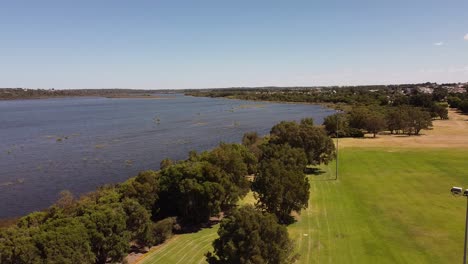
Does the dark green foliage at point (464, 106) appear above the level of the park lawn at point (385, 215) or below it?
above

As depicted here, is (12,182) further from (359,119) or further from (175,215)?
(359,119)

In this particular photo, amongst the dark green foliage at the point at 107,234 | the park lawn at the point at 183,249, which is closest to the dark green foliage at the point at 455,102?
the park lawn at the point at 183,249

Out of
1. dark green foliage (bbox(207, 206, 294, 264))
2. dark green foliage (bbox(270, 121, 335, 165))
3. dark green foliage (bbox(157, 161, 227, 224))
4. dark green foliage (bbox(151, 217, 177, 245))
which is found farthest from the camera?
dark green foliage (bbox(270, 121, 335, 165))

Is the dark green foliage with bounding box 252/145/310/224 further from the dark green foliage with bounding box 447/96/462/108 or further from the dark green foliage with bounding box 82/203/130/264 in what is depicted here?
the dark green foliage with bounding box 447/96/462/108

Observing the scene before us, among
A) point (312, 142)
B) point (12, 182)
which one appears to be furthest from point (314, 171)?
point (12, 182)

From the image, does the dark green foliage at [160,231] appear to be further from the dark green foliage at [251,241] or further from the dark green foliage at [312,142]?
the dark green foliage at [312,142]

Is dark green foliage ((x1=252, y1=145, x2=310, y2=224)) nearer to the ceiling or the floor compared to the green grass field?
nearer to the ceiling

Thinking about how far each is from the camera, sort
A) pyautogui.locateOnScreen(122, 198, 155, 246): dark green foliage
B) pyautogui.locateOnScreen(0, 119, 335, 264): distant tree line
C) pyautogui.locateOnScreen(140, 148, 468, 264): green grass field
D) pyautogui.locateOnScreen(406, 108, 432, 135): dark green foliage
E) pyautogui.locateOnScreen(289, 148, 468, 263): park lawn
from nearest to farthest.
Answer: pyautogui.locateOnScreen(0, 119, 335, 264): distant tree line → pyautogui.locateOnScreen(140, 148, 468, 264): green grass field → pyautogui.locateOnScreen(289, 148, 468, 263): park lawn → pyautogui.locateOnScreen(122, 198, 155, 246): dark green foliage → pyautogui.locateOnScreen(406, 108, 432, 135): dark green foliage

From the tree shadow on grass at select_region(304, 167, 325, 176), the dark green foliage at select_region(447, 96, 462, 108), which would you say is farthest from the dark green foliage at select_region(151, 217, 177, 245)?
the dark green foliage at select_region(447, 96, 462, 108)
